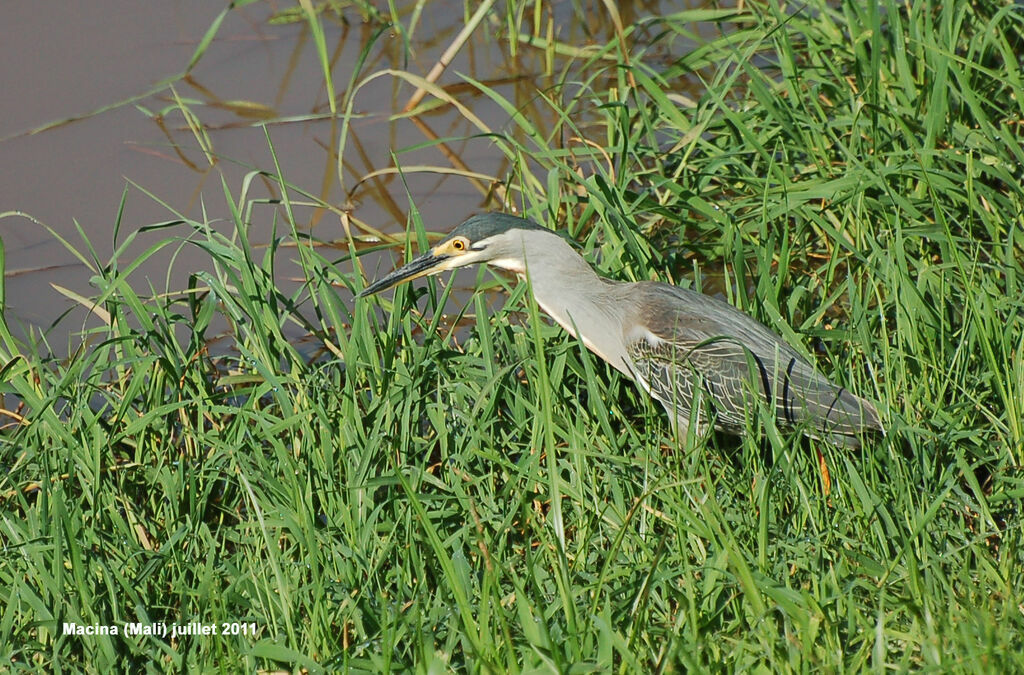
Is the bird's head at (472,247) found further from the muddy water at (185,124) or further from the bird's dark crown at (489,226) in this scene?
the muddy water at (185,124)

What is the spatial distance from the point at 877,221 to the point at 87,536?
2.79m

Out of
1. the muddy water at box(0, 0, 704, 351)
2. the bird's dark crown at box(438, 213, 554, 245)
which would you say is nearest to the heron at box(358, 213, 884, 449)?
the bird's dark crown at box(438, 213, 554, 245)

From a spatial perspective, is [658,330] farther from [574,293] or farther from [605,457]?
[605,457]

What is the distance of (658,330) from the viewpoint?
366 centimetres

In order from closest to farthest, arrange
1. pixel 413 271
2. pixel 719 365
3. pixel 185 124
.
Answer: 1. pixel 719 365
2. pixel 413 271
3. pixel 185 124

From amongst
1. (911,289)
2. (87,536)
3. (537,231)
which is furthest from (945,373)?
(87,536)

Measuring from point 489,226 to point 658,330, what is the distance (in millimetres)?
602

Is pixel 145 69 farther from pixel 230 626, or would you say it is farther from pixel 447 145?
pixel 230 626

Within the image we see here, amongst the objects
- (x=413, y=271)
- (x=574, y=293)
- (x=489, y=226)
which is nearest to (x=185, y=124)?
(x=413, y=271)

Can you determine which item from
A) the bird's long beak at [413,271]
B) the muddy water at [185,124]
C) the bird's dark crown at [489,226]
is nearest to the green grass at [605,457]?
the bird's long beak at [413,271]

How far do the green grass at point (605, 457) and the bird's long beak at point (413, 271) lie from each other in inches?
1.6

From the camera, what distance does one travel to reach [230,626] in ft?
8.86

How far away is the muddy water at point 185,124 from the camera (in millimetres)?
5039

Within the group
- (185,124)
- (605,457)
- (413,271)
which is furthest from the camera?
(185,124)
